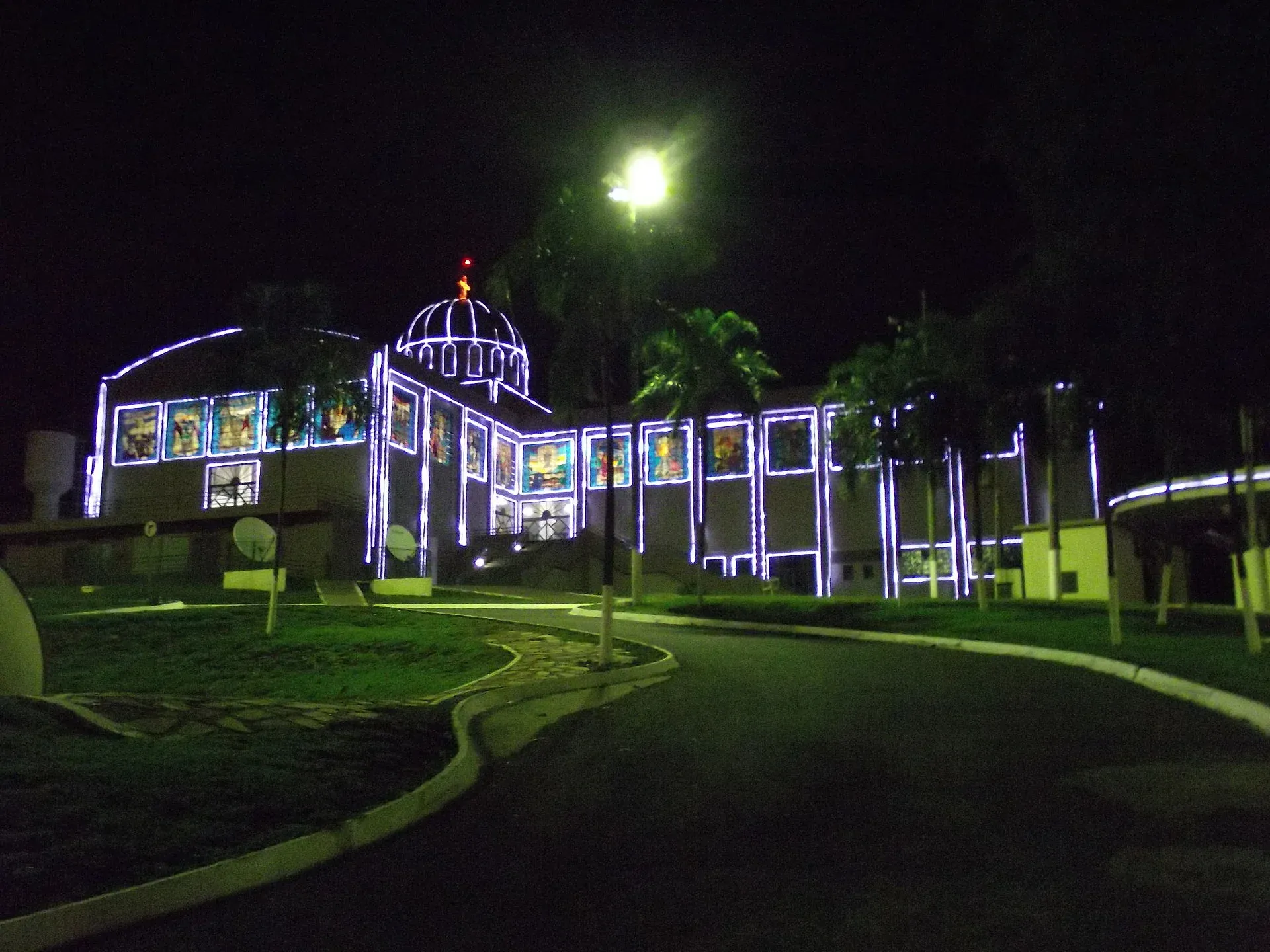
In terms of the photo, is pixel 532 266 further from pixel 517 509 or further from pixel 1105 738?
pixel 517 509

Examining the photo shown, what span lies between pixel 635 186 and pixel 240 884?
1166 centimetres

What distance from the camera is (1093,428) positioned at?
20594 mm

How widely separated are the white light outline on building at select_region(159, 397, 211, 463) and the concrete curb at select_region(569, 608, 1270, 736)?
25.9 meters

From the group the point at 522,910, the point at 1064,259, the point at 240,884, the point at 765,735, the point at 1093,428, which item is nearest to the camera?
the point at 522,910

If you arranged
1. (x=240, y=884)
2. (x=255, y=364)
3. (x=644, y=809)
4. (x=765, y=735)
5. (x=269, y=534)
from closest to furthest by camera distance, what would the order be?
(x=240, y=884) < (x=644, y=809) < (x=765, y=735) < (x=255, y=364) < (x=269, y=534)

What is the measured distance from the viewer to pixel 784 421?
53.2 m

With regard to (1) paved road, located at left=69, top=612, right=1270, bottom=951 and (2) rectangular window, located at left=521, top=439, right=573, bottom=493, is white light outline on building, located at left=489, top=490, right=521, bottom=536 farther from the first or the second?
(1) paved road, located at left=69, top=612, right=1270, bottom=951

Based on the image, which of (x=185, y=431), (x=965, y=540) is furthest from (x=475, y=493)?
(x=965, y=540)

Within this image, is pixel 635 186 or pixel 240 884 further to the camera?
pixel 635 186

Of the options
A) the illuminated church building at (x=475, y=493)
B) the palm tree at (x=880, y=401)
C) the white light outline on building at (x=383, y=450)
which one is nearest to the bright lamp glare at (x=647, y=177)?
the palm tree at (x=880, y=401)

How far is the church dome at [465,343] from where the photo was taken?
58250 millimetres

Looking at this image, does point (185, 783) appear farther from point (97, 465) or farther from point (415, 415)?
point (97, 465)

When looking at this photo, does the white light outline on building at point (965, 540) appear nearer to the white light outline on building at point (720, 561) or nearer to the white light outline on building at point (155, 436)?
the white light outline on building at point (720, 561)

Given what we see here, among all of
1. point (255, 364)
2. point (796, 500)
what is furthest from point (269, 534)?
point (796, 500)
